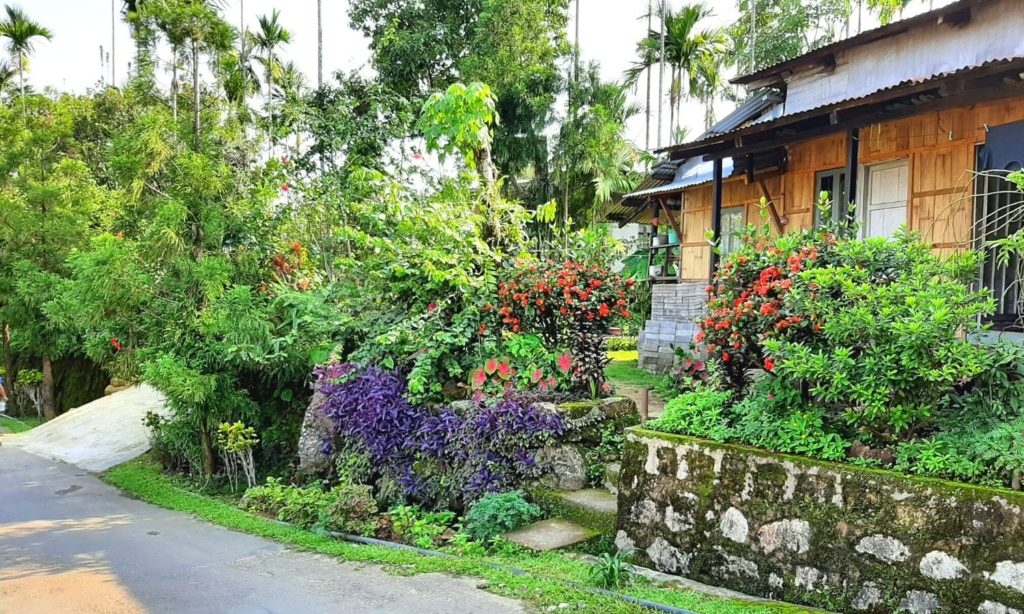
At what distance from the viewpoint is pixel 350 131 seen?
13141 millimetres

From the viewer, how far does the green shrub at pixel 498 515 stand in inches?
229

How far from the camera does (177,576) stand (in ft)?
17.7

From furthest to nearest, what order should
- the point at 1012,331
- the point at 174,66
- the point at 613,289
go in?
the point at 174,66 → the point at 613,289 → the point at 1012,331

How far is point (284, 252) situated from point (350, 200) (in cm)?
143

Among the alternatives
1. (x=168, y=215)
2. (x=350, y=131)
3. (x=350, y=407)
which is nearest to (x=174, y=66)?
(x=168, y=215)

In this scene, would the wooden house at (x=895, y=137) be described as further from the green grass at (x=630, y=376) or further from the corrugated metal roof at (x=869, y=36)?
the green grass at (x=630, y=376)

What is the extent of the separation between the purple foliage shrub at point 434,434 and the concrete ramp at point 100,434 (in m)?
4.67

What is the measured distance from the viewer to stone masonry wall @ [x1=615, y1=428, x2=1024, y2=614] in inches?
147

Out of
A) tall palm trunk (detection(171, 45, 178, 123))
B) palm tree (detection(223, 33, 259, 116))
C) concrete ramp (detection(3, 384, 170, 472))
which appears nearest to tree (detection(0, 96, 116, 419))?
concrete ramp (detection(3, 384, 170, 472))

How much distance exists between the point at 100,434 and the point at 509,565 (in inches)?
436

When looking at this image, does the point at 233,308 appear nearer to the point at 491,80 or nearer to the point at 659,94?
the point at 491,80

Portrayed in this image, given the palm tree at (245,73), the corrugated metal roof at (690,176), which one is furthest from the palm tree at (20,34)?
the corrugated metal roof at (690,176)

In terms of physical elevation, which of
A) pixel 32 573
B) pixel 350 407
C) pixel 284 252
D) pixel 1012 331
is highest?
pixel 284 252

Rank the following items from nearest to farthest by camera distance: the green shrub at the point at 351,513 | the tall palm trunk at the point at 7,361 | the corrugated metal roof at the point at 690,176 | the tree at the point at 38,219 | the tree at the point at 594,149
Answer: the green shrub at the point at 351,513, the corrugated metal roof at the point at 690,176, the tree at the point at 38,219, the tall palm trunk at the point at 7,361, the tree at the point at 594,149
